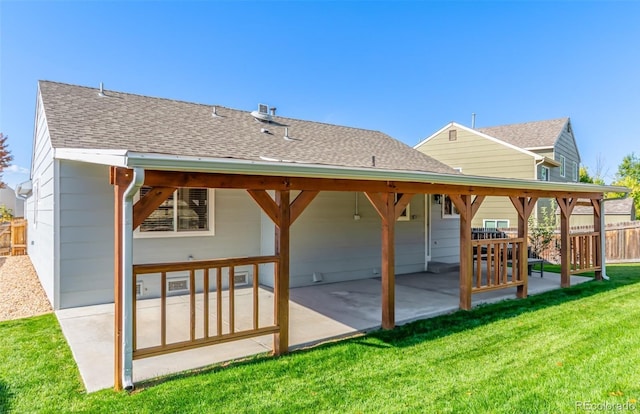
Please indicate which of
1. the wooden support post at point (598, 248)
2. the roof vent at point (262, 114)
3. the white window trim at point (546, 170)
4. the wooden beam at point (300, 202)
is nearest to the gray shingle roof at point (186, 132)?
the roof vent at point (262, 114)

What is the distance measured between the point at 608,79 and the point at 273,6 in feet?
58.8

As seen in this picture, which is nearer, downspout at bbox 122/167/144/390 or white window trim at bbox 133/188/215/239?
downspout at bbox 122/167/144/390

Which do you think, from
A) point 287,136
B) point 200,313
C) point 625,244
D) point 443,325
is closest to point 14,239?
point 287,136

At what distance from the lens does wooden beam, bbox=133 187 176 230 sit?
3498 mm

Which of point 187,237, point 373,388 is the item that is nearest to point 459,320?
point 373,388

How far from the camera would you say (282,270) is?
4.39 m

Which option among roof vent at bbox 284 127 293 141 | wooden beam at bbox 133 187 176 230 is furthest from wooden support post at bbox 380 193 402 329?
roof vent at bbox 284 127 293 141

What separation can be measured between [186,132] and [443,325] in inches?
227

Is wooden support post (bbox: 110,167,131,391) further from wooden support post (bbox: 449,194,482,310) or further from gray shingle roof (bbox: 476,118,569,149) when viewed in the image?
gray shingle roof (bbox: 476,118,569,149)

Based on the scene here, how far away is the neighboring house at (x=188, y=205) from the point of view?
6082mm

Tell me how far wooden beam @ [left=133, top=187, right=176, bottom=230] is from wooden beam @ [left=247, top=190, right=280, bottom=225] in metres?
0.88

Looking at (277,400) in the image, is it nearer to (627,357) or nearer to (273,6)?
(627,357)

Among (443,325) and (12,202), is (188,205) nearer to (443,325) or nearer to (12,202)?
(443,325)

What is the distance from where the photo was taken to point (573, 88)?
20.4 m
